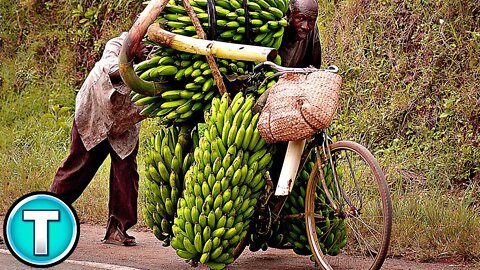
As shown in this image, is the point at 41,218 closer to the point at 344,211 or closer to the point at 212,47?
the point at 212,47

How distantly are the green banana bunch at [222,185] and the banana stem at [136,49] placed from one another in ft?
1.48

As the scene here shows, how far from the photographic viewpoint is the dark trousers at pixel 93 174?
695 cm

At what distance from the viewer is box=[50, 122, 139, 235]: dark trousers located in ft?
22.8

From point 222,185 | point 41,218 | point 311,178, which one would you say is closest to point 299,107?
point 311,178

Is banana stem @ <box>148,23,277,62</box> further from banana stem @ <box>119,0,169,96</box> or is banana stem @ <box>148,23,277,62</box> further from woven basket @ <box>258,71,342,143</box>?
woven basket @ <box>258,71,342,143</box>

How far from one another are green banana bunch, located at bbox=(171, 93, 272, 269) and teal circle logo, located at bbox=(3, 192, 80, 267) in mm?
1721

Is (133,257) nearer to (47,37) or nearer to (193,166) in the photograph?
(193,166)

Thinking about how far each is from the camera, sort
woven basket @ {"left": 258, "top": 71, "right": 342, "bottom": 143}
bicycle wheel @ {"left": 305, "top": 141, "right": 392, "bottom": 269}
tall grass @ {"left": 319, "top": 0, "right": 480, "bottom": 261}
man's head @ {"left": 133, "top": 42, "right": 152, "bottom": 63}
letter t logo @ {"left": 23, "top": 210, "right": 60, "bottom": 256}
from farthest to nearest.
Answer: tall grass @ {"left": 319, "top": 0, "right": 480, "bottom": 261}
man's head @ {"left": 133, "top": 42, "right": 152, "bottom": 63}
woven basket @ {"left": 258, "top": 71, "right": 342, "bottom": 143}
bicycle wheel @ {"left": 305, "top": 141, "right": 392, "bottom": 269}
letter t logo @ {"left": 23, "top": 210, "right": 60, "bottom": 256}

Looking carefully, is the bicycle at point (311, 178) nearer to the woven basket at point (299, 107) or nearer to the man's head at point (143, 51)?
the woven basket at point (299, 107)

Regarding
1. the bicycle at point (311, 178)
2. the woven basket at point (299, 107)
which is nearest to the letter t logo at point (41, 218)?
the woven basket at point (299, 107)

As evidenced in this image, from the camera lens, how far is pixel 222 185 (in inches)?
207

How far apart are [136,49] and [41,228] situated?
2321mm

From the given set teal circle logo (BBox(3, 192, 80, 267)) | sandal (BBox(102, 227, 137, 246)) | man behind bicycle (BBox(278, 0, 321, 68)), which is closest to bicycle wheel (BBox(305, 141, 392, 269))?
man behind bicycle (BBox(278, 0, 321, 68))

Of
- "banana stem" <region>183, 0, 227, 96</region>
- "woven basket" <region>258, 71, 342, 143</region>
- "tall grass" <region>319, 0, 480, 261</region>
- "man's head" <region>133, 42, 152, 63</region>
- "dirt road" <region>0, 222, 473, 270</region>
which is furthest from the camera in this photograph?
"tall grass" <region>319, 0, 480, 261</region>
